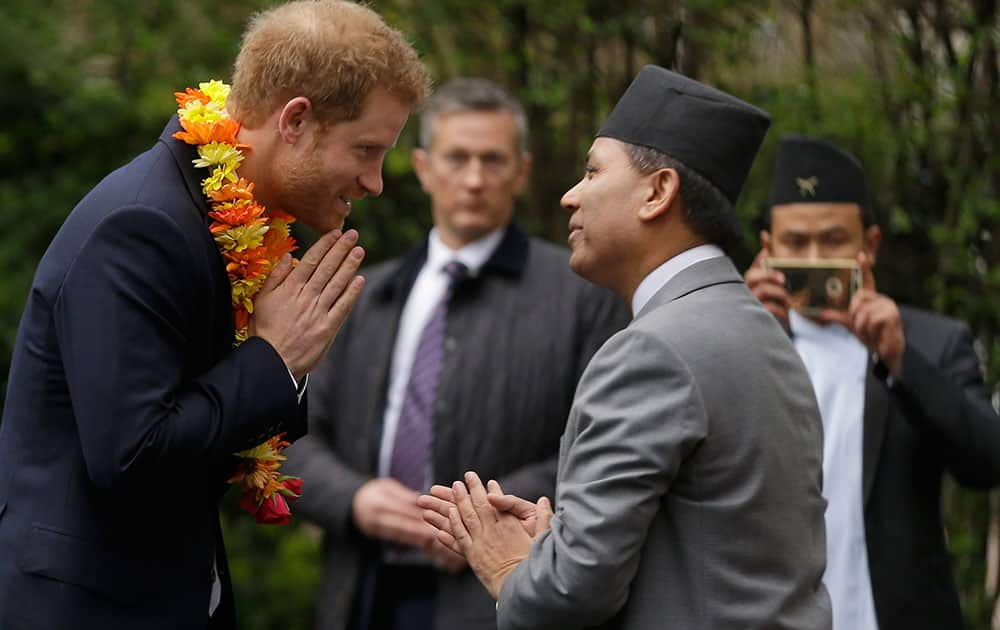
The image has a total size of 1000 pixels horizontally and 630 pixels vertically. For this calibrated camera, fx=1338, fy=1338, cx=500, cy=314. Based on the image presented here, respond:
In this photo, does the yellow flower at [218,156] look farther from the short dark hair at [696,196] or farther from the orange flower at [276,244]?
the short dark hair at [696,196]

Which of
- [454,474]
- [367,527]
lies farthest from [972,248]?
[367,527]

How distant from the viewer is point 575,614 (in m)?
2.56

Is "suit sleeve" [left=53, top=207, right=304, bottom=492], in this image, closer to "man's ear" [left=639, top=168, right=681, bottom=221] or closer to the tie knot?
"man's ear" [left=639, top=168, right=681, bottom=221]

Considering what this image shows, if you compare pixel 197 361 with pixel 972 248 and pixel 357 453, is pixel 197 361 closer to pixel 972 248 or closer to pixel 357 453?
pixel 357 453

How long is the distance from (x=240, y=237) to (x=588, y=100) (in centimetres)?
308

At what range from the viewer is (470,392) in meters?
4.25

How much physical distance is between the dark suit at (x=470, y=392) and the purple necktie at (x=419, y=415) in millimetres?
42

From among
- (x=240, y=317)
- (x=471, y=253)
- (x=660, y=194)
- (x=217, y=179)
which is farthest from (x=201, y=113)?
(x=471, y=253)

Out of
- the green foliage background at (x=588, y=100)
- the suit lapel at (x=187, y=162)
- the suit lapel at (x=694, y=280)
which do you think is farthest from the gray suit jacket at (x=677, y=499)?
the green foliage background at (x=588, y=100)

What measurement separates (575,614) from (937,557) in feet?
5.45

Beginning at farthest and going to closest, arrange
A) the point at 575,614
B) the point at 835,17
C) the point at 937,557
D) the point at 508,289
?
the point at 835,17 < the point at 508,289 < the point at 937,557 < the point at 575,614

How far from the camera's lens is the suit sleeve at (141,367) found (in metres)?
2.49

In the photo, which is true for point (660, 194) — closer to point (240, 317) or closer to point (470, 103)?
point (240, 317)

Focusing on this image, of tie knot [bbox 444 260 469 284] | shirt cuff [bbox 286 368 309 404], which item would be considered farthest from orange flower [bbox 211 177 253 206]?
tie knot [bbox 444 260 469 284]
